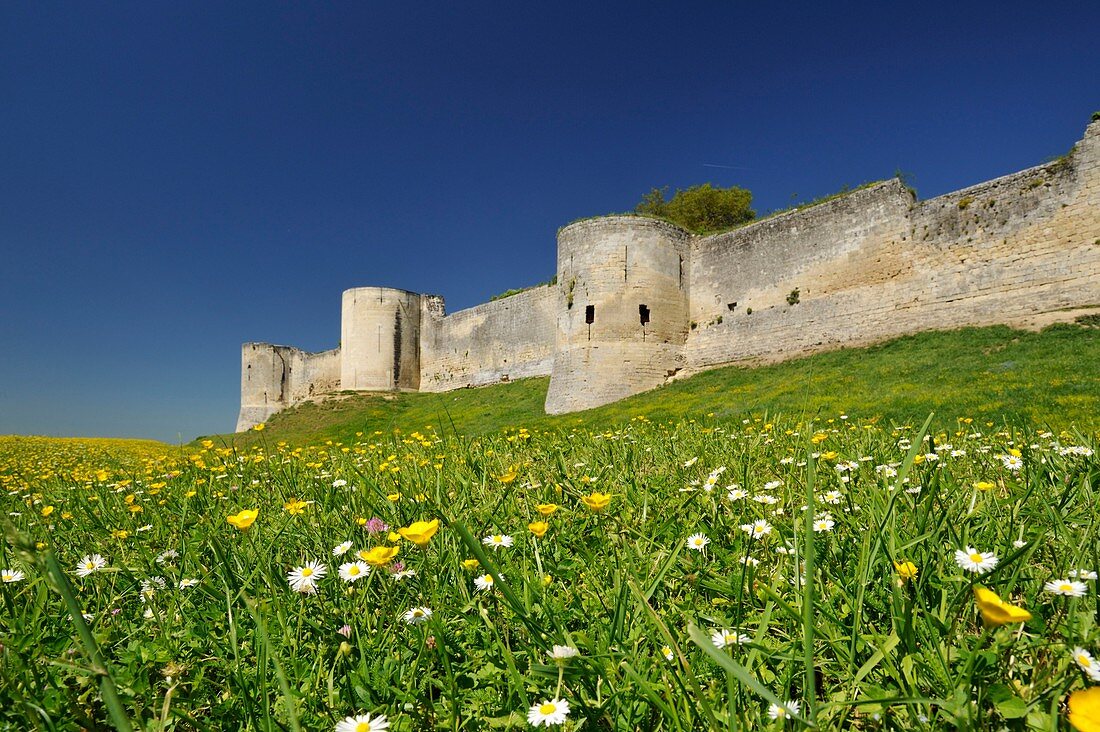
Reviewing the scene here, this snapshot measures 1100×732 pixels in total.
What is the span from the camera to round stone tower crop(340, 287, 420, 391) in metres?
29.4

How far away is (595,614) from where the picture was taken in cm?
138

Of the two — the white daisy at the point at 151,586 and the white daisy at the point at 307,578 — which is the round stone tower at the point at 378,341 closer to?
the white daisy at the point at 151,586

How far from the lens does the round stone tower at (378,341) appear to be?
29.4 m

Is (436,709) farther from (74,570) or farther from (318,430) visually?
(318,430)

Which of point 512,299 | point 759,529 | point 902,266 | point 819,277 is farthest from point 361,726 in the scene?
point 512,299

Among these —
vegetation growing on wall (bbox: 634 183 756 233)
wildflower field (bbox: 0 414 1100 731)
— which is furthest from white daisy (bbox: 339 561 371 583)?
vegetation growing on wall (bbox: 634 183 756 233)

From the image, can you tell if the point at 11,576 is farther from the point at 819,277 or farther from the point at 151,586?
the point at 819,277

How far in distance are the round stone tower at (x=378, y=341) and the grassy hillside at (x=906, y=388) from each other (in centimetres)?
1036

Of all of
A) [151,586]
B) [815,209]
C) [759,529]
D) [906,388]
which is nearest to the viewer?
[151,586]

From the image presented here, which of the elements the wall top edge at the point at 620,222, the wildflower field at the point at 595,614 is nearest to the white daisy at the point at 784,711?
the wildflower field at the point at 595,614

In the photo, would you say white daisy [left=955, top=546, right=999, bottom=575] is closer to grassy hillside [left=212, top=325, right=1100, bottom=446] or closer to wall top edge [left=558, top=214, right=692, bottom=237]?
grassy hillside [left=212, top=325, right=1100, bottom=446]

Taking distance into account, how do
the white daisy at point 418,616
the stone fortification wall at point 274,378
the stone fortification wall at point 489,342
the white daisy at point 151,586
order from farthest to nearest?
the stone fortification wall at point 274,378 → the stone fortification wall at point 489,342 → the white daisy at point 151,586 → the white daisy at point 418,616

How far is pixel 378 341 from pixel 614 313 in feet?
57.1

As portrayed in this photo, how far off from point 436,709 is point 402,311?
1201 inches
